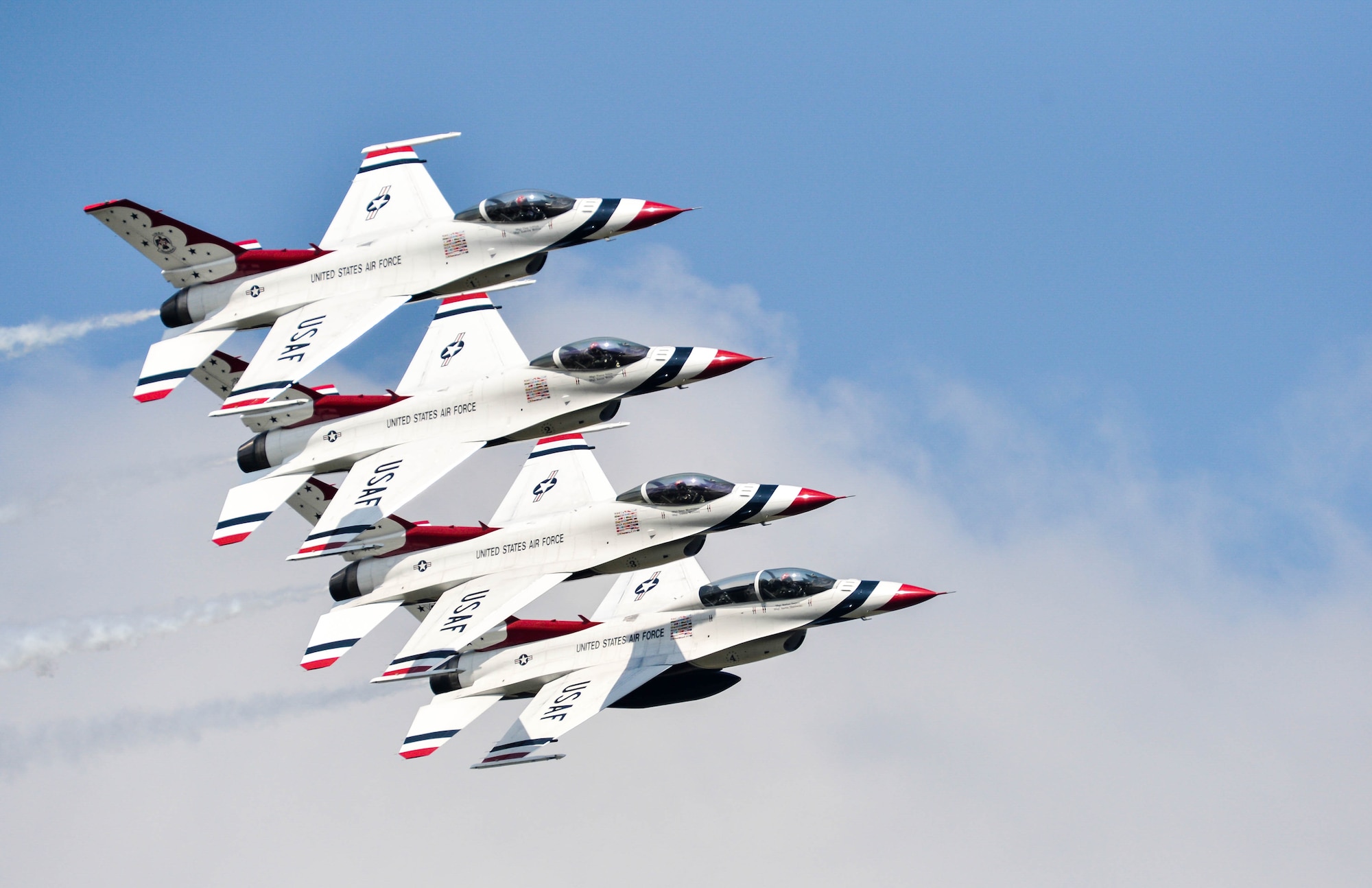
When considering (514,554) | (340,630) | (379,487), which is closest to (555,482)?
(514,554)

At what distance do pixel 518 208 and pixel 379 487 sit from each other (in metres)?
8.02

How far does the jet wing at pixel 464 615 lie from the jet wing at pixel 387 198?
32.0 ft

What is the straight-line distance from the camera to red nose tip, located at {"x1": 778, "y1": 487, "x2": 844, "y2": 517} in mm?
54469

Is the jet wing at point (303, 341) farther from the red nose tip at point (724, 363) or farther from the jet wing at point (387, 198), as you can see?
the red nose tip at point (724, 363)

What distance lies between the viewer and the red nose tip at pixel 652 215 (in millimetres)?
55438

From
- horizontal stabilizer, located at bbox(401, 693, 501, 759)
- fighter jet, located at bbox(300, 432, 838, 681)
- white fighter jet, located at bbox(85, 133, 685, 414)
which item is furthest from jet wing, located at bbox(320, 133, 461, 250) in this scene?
horizontal stabilizer, located at bbox(401, 693, 501, 759)

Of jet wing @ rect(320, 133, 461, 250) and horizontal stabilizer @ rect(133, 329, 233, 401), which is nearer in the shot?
horizontal stabilizer @ rect(133, 329, 233, 401)

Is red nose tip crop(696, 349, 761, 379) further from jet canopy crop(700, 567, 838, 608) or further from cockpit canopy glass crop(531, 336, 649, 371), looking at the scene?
jet canopy crop(700, 567, 838, 608)

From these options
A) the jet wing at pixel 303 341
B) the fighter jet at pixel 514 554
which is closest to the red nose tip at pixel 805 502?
the fighter jet at pixel 514 554

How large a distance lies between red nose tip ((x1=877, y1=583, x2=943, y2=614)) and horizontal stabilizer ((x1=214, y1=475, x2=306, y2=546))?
15284 mm

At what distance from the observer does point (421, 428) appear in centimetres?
5450

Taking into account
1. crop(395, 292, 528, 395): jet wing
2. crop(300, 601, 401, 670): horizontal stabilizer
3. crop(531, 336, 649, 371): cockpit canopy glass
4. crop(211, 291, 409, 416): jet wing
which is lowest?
crop(300, 601, 401, 670): horizontal stabilizer

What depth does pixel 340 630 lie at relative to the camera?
5425 centimetres

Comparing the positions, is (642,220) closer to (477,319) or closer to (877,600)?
(477,319)
